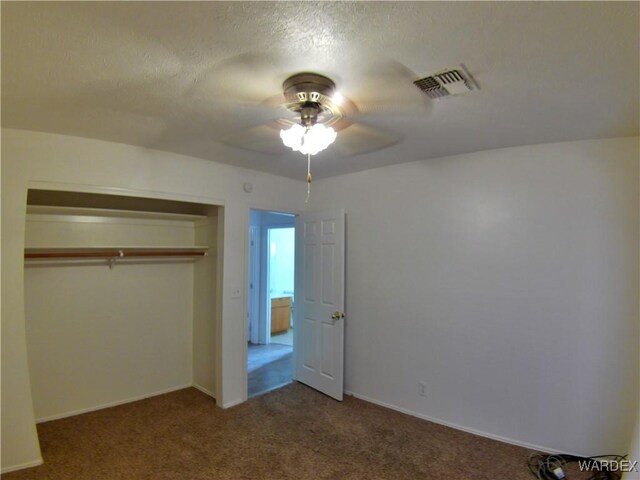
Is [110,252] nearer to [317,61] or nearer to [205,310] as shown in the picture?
[205,310]

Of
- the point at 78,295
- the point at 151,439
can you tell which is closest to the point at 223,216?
the point at 78,295

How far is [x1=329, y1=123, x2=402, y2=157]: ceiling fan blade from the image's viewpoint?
250 centimetres

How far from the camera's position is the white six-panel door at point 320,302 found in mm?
3684

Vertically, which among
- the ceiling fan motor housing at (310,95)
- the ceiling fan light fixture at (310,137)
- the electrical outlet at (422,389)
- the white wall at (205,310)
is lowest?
the electrical outlet at (422,389)

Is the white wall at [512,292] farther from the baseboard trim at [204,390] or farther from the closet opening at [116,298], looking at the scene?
the closet opening at [116,298]

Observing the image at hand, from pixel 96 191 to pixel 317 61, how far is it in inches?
84.3

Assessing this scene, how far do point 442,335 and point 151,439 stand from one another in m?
2.62

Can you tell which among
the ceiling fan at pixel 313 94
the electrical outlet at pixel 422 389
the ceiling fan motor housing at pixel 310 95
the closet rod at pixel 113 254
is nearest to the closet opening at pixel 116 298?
the closet rod at pixel 113 254

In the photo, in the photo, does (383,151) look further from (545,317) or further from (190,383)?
(190,383)

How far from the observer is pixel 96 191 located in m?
2.74

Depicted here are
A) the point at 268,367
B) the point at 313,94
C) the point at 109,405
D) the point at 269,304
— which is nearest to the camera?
the point at 313,94

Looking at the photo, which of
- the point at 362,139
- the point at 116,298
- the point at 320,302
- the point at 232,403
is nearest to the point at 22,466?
the point at 116,298

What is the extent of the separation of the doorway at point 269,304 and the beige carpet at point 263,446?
2.56ft

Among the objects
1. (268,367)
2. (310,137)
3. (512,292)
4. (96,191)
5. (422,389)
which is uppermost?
(310,137)
